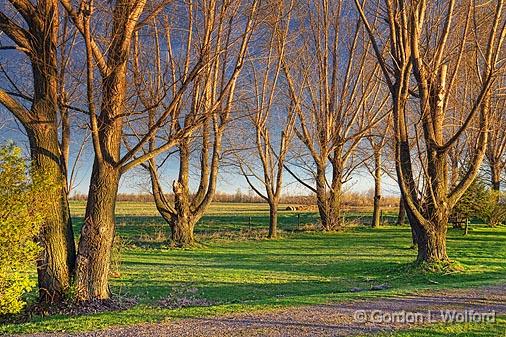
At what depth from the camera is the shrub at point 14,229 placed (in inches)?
297

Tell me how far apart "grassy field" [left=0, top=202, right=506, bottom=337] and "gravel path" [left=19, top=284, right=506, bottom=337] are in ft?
1.44

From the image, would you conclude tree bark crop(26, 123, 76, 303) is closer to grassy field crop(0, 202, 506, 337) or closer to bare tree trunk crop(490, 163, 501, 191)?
grassy field crop(0, 202, 506, 337)

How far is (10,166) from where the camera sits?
7859 millimetres

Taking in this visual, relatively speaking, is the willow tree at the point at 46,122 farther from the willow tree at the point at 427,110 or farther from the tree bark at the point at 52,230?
the willow tree at the point at 427,110

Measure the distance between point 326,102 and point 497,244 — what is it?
1187cm

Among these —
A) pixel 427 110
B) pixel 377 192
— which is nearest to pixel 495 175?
pixel 377 192

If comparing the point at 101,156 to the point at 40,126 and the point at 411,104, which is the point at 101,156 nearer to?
the point at 40,126

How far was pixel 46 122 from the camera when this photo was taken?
30.9 feet

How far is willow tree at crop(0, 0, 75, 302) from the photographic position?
916cm

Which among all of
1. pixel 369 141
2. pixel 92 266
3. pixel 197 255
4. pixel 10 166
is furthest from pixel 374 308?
pixel 369 141

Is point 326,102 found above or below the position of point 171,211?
above

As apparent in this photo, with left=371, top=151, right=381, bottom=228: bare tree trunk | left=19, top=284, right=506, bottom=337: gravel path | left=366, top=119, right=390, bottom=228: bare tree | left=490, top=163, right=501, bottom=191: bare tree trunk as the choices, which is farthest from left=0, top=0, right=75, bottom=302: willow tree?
left=490, top=163, right=501, bottom=191: bare tree trunk

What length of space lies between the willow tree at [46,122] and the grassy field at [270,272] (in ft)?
3.69

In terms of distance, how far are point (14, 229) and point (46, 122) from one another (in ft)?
8.37
